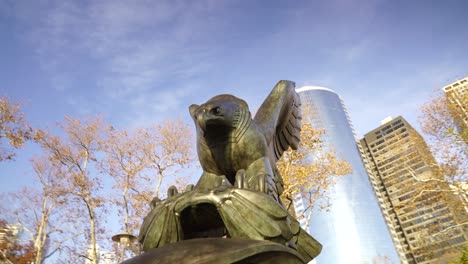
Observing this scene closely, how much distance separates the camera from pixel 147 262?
1.40 metres

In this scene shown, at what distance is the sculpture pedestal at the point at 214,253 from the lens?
55.1 inches

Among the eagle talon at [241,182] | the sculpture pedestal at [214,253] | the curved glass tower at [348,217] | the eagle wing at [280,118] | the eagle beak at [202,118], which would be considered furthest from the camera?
the curved glass tower at [348,217]

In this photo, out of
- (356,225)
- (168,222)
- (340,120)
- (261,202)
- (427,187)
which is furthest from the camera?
(340,120)

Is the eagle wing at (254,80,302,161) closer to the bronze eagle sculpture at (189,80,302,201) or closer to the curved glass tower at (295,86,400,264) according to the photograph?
the bronze eagle sculpture at (189,80,302,201)

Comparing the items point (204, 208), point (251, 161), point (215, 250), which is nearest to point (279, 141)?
point (251, 161)

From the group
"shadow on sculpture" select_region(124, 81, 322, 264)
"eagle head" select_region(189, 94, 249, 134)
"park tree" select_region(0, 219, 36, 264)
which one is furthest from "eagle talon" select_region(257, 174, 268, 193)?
"park tree" select_region(0, 219, 36, 264)

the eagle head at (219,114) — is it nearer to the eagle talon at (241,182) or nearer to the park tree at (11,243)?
the eagle talon at (241,182)

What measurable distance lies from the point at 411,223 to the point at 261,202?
5212 centimetres

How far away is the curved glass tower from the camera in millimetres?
65425

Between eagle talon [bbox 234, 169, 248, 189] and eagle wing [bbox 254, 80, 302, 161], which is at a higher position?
eagle wing [bbox 254, 80, 302, 161]

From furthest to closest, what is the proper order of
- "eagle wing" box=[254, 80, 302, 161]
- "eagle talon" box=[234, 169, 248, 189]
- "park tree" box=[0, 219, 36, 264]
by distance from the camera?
"park tree" box=[0, 219, 36, 264], "eagle wing" box=[254, 80, 302, 161], "eagle talon" box=[234, 169, 248, 189]

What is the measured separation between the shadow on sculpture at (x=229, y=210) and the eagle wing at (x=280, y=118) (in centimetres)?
2

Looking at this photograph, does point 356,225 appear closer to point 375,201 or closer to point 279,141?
point 375,201

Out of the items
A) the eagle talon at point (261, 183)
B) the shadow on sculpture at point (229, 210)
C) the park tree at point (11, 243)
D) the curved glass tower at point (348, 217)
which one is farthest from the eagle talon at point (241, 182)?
Result: the curved glass tower at point (348, 217)
